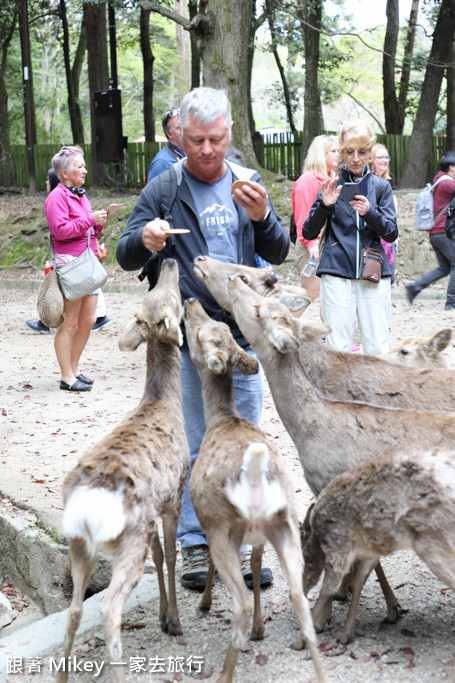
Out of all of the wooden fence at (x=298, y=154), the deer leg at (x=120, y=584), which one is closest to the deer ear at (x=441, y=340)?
the deer leg at (x=120, y=584)

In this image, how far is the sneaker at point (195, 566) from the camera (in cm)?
450

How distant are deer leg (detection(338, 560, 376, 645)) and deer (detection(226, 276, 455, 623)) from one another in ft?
0.63

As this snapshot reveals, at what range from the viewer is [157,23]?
3588 cm

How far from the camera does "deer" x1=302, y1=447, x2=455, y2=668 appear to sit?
3459 mm

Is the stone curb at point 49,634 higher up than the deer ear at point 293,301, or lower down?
lower down

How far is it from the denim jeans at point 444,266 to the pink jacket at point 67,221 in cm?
593

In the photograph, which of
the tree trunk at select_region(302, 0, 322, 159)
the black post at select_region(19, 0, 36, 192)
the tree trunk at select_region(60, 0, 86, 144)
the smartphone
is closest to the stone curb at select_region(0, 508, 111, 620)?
the smartphone

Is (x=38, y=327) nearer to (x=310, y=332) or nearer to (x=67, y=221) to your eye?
(x=67, y=221)

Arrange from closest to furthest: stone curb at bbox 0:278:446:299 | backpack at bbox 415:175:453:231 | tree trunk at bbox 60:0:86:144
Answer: backpack at bbox 415:175:453:231 < stone curb at bbox 0:278:446:299 < tree trunk at bbox 60:0:86:144

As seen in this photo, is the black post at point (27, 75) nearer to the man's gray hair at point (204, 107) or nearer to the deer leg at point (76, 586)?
the man's gray hair at point (204, 107)

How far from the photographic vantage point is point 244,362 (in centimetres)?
427

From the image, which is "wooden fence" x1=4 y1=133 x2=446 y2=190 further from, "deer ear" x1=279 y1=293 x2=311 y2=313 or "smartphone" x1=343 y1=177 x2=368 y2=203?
"deer ear" x1=279 y1=293 x2=311 y2=313

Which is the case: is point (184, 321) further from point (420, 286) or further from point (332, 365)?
point (420, 286)

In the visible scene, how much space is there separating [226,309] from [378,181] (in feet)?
8.36
